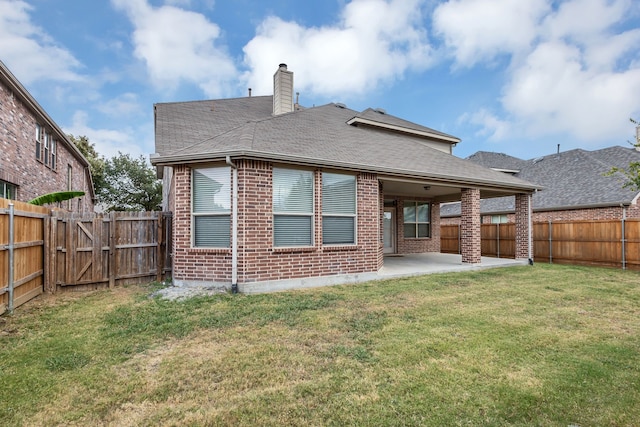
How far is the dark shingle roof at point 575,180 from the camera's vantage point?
589 inches

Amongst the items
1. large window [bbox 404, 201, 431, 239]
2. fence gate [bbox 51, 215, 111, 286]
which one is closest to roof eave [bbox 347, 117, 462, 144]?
large window [bbox 404, 201, 431, 239]

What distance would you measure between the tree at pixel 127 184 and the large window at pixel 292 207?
29982mm

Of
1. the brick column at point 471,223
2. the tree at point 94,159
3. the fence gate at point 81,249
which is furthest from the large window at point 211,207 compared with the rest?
the tree at point 94,159

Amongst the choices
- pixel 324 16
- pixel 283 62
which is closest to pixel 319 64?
pixel 324 16

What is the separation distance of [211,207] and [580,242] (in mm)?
13552

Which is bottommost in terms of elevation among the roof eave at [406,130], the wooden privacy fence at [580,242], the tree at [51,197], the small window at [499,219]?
the wooden privacy fence at [580,242]

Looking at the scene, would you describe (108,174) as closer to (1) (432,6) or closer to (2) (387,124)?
(2) (387,124)

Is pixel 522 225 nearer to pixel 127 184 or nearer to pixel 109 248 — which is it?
pixel 109 248

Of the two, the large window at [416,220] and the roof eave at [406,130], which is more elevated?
the roof eave at [406,130]

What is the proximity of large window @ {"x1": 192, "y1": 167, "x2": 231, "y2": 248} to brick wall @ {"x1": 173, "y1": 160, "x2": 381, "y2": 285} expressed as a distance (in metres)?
0.16

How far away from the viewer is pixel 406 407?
2732mm

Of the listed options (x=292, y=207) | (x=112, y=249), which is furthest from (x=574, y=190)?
(x=112, y=249)

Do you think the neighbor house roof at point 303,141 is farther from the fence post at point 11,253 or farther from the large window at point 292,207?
the fence post at point 11,253

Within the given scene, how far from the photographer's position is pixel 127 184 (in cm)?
3372
